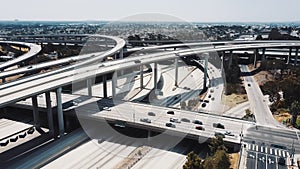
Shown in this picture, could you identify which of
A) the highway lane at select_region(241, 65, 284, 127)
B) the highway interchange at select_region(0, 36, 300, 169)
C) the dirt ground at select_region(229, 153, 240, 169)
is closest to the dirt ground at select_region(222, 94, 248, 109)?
the highway lane at select_region(241, 65, 284, 127)

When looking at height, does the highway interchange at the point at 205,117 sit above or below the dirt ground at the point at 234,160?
above

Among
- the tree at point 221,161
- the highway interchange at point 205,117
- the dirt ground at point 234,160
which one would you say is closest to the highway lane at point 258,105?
the highway interchange at point 205,117

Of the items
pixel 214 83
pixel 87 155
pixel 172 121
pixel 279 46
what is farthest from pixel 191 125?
pixel 279 46

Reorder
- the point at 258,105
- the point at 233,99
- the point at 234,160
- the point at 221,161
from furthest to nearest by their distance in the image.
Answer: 1. the point at 233,99
2. the point at 258,105
3. the point at 234,160
4. the point at 221,161

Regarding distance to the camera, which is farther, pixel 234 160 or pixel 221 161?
pixel 234 160

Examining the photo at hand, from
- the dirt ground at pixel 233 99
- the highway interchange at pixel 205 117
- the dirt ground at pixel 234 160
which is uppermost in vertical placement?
the highway interchange at pixel 205 117

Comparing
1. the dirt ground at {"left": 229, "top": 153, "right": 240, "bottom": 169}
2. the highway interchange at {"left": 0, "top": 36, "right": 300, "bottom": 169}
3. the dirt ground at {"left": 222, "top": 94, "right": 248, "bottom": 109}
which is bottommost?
the dirt ground at {"left": 229, "top": 153, "right": 240, "bottom": 169}

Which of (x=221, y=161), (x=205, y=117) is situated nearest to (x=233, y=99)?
(x=205, y=117)

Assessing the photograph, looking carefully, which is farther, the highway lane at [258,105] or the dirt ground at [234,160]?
the highway lane at [258,105]

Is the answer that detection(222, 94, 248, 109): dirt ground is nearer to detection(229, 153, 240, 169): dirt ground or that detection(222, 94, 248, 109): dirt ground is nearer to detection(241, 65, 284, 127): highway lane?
detection(241, 65, 284, 127): highway lane

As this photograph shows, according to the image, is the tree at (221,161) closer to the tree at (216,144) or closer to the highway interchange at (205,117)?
the tree at (216,144)

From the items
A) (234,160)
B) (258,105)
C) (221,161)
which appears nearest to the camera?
(221,161)

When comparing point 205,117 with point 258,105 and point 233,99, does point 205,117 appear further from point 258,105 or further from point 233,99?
point 233,99
